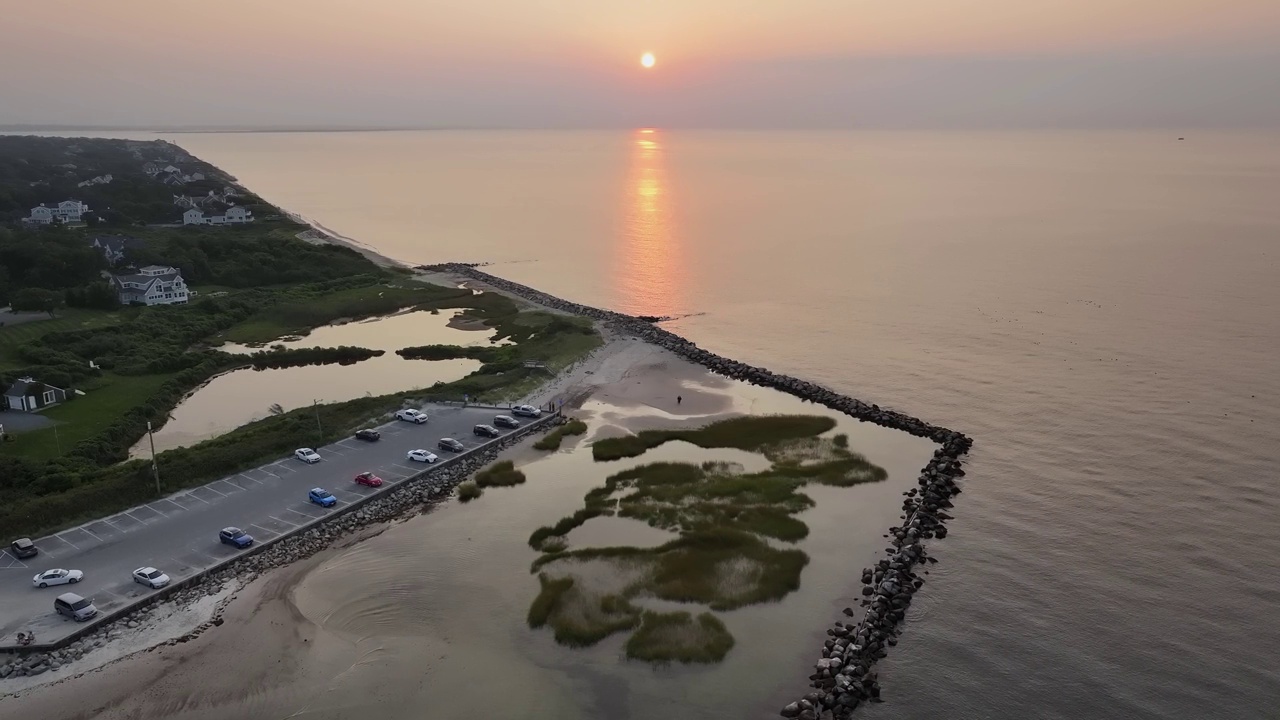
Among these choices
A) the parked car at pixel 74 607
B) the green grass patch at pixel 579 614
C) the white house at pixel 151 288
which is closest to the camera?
the parked car at pixel 74 607

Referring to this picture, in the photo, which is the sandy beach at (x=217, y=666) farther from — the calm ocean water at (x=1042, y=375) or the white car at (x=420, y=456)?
the calm ocean water at (x=1042, y=375)

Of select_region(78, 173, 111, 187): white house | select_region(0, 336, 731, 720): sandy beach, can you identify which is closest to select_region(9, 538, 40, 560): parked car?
select_region(0, 336, 731, 720): sandy beach

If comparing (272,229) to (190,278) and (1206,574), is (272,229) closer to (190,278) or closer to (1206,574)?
(190,278)

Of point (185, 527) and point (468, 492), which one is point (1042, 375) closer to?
point (468, 492)

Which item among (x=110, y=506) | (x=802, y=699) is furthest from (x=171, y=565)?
(x=802, y=699)

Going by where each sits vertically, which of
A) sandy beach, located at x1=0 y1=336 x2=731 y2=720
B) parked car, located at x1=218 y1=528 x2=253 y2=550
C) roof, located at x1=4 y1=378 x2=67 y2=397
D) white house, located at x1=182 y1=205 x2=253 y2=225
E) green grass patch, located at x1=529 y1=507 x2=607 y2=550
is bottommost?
sandy beach, located at x1=0 y1=336 x2=731 y2=720

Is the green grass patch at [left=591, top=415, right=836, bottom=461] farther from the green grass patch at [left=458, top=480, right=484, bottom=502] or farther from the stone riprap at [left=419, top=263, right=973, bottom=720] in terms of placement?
the green grass patch at [left=458, top=480, right=484, bottom=502]

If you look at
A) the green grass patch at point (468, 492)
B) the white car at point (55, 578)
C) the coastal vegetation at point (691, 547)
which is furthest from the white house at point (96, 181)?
the coastal vegetation at point (691, 547)
